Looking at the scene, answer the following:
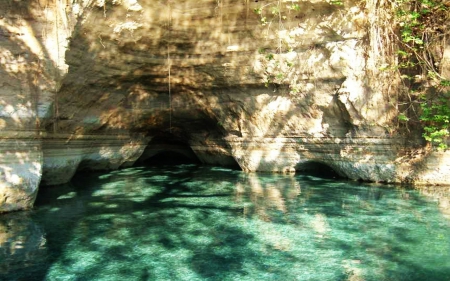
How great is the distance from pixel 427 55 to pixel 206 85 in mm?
4609

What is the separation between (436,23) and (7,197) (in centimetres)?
726

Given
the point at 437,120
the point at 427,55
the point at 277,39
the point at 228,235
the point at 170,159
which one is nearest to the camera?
the point at 228,235

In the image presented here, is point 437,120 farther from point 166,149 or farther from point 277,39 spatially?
point 166,149

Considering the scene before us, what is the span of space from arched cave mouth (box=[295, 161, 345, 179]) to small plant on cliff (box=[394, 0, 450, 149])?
7.86 feet

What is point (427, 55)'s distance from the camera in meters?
6.92

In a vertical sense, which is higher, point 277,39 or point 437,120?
point 277,39

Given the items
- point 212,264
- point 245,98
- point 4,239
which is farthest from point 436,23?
point 4,239

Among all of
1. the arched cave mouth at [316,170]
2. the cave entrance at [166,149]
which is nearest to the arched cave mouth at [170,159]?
the cave entrance at [166,149]

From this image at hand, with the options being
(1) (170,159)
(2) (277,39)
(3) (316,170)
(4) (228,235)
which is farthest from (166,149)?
(4) (228,235)

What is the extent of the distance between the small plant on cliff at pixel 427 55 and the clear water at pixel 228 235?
1.29m

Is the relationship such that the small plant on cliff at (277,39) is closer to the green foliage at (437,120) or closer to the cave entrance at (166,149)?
the green foliage at (437,120)

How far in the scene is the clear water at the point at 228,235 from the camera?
3.41 meters

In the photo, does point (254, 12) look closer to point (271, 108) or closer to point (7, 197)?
point (271, 108)

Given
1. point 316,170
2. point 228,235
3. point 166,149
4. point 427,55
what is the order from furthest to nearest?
1. point 166,149
2. point 316,170
3. point 427,55
4. point 228,235
